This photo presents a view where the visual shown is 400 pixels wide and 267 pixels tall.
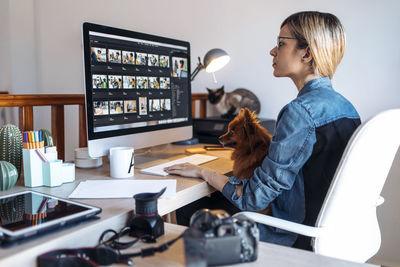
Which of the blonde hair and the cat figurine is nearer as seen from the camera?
the blonde hair

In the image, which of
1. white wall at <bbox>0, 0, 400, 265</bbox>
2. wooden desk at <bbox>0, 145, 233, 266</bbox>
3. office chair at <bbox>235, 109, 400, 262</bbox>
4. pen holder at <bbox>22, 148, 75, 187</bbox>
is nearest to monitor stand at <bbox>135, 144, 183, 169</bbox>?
wooden desk at <bbox>0, 145, 233, 266</bbox>

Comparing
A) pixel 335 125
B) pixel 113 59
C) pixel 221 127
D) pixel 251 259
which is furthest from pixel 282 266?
pixel 221 127

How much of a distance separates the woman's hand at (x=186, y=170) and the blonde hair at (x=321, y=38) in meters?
0.54

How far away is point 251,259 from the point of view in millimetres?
709

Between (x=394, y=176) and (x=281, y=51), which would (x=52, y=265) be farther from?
(x=394, y=176)

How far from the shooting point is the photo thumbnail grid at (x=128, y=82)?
4.20ft

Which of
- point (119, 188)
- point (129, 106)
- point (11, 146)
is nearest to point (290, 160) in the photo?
point (119, 188)

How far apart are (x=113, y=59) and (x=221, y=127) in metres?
0.85

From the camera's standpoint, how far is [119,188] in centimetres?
110

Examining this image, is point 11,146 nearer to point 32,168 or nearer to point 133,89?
point 32,168

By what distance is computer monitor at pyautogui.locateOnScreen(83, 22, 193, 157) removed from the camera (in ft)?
4.13

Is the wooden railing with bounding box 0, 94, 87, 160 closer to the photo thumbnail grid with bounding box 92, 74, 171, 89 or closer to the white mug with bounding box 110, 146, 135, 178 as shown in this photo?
the photo thumbnail grid with bounding box 92, 74, 171, 89

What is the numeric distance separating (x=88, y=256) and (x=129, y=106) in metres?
0.80

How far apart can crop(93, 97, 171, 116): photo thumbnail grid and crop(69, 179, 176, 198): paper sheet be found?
0.27 metres
